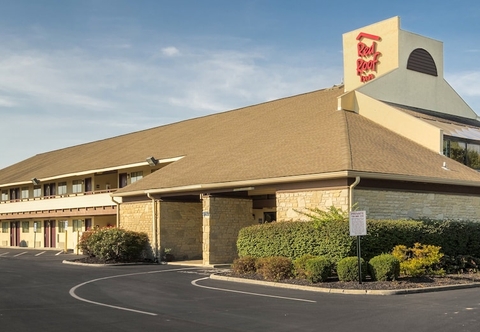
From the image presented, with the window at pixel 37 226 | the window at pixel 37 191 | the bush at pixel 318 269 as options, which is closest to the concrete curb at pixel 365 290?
the bush at pixel 318 269

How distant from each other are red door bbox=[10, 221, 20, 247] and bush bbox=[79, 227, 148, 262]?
87.5ft

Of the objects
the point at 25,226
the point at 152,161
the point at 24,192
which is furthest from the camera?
→ the point at 24,192

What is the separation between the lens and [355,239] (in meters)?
19.4

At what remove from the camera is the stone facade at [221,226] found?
2672cm

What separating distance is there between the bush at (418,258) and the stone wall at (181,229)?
44.5 ft

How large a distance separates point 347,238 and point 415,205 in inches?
190

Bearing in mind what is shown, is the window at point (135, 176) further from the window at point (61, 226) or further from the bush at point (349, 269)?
the bush at point (349, 269)

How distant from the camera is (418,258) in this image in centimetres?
1897

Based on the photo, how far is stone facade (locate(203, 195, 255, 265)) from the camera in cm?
2672

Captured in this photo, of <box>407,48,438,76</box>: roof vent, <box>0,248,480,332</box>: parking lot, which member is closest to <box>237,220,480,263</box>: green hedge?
<box>0,248,480,332</box>: parking lot

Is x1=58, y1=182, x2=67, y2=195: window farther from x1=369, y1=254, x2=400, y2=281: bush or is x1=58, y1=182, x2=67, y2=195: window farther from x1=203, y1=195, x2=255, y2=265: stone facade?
x1=369, y1=254, x2=400, y2=281: bush

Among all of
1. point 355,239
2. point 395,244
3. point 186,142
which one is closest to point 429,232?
point 395,244

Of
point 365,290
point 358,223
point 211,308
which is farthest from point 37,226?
point 211,308

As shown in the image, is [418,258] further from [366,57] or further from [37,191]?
[37,191]
